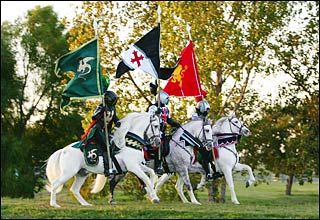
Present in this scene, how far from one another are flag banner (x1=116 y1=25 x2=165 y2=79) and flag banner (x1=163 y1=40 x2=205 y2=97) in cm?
66

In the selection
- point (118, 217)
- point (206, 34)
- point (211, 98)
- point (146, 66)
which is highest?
point (206, 34)

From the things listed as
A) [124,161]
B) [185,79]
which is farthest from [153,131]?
[185,79]

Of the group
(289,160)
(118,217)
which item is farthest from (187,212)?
(289,160)

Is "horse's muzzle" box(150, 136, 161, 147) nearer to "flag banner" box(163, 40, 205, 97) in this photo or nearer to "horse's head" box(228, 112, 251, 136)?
"flag banner" box(163, 40, 205, 97)

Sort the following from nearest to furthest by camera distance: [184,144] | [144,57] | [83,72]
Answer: [83,72] → [144,57] → [184,144]

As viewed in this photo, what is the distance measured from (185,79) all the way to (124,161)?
3.33ft

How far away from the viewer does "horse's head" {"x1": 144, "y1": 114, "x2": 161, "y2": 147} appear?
6.96 m

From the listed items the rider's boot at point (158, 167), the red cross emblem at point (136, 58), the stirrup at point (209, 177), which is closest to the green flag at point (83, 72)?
the red cross emblem at point (136, 58)

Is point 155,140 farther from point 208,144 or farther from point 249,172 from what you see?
point 249,172

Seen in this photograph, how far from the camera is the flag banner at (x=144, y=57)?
22.3 ft

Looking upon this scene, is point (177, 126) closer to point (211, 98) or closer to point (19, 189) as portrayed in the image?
point (211, 98)

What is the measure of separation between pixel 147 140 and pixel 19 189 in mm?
20975

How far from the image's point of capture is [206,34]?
17.2m

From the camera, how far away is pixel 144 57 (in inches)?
273
